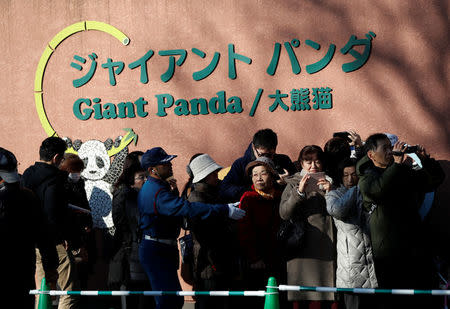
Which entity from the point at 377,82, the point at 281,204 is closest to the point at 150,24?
the point at 377,82

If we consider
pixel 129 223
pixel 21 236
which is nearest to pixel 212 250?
pixel 129 223

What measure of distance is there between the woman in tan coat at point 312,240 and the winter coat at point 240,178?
104 centimetres

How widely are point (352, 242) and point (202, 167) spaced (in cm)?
175

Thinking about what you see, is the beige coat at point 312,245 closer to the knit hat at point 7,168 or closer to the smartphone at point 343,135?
the smartphone at point 343,135

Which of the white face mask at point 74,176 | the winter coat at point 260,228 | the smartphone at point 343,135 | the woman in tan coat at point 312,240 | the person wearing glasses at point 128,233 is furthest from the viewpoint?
the white face mask at point 74,176

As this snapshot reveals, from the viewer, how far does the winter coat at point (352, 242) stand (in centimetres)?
614

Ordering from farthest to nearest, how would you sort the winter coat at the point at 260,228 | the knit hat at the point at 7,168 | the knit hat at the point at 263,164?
the knit hat at the point at 263,164, the winter coat at the point at 260,228, the knit hat at the point at 7,168

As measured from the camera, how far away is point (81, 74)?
31.7ft

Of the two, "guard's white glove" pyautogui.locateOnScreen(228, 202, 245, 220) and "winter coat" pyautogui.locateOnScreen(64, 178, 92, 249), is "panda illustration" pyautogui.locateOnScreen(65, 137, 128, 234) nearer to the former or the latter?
"winter coat" pyautogui.locateOnScreen(64, 178, 92, 249)

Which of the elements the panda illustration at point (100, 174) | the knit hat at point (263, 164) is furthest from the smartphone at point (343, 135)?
the panda illustration at point (100, 174)

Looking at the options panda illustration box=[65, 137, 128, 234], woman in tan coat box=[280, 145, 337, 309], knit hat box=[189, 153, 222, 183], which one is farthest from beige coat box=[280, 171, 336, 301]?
panda illustration box=[65, 137, 128, 234]

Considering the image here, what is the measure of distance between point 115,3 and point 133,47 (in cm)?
67

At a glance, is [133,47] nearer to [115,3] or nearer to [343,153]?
[115,3]

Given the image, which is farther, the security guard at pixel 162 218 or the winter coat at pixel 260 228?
the winter coat at pixel 260 228
